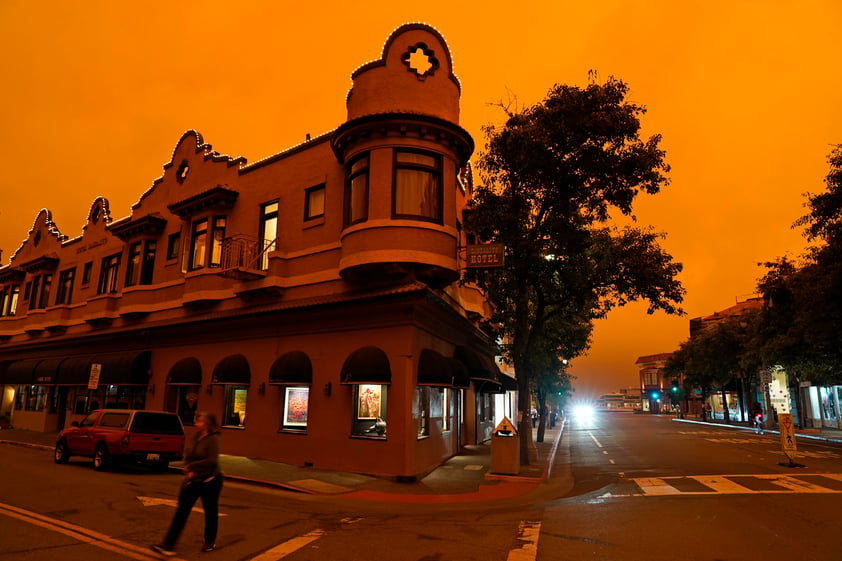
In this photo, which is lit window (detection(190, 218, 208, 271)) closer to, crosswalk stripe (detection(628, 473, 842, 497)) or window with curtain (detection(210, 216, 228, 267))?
window with curtain (detection(210, 216, 228, 267))

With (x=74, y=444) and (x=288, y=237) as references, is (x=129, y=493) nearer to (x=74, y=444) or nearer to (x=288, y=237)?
(x=74, y=444)

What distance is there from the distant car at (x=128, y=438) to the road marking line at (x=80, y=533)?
16.7 feet

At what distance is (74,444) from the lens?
51.2 ft

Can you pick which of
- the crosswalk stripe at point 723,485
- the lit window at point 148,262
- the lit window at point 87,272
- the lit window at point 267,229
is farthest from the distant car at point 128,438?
the lit window at point 87,272

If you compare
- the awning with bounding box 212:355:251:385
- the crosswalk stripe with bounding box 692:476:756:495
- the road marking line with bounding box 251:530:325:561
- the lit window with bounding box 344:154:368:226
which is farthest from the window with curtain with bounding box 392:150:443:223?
the crosswalk stripe with bounding box 692:476:756:495

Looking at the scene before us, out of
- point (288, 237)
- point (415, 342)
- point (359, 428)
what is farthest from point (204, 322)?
point (415, 342)

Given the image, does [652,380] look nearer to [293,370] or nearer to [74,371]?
[74,371]

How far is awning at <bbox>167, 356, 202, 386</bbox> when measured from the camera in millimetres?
19844

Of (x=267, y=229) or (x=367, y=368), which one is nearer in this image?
(x=367, y=368)

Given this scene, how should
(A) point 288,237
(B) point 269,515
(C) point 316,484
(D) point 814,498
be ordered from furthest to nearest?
1. (A) point 288,237
2. (C) point 316,484
3. (D) point 814,498
4. (B) point 269,515

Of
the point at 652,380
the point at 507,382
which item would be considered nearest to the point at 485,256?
the point at 507,382

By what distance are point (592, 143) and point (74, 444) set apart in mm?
17841

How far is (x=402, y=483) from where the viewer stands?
1398cm

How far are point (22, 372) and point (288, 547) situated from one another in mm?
30561
